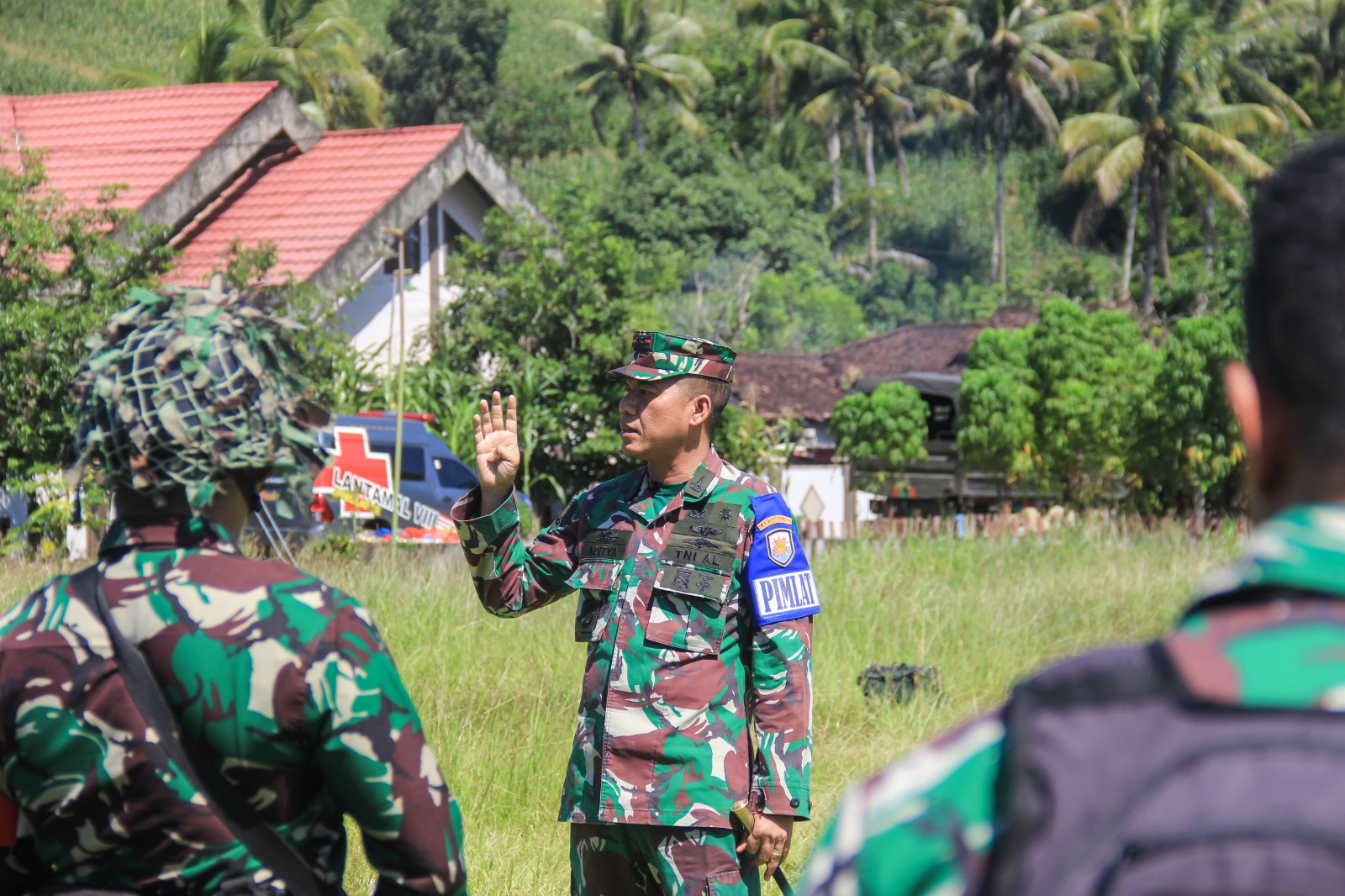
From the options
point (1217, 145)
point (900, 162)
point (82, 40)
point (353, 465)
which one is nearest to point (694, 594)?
point (353, 465)

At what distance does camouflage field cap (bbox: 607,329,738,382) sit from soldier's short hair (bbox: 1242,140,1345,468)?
266 cm

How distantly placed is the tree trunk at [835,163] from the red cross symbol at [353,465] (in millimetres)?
37099

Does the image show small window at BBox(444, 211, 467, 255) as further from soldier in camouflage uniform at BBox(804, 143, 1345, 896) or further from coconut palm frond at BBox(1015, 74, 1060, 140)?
coconut palm frond at BBox(1015, 74, 1060, 140)

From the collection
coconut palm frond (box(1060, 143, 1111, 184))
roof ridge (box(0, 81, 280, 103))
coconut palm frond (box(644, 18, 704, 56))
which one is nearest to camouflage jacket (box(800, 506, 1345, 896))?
roof ridge (box(0, 81, 280, 103))

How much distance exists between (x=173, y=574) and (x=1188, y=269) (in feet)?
130

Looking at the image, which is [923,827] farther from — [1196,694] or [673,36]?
[673,36]

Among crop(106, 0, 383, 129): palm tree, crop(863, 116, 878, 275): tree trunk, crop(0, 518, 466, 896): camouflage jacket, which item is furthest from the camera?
crop(863, 116, 878, 275): tree trunk

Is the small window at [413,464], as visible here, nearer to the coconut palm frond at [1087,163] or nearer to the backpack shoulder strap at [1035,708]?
the backpack shoulder strap at [1035,708]

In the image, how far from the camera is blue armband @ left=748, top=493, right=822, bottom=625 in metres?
3.30

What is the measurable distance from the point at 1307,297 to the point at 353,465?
1213cm

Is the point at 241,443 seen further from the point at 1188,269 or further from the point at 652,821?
the point at 1188,269

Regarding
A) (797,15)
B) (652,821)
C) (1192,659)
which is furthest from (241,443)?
(797,15)

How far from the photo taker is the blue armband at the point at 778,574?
330cm

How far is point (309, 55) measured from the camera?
29297 mm
